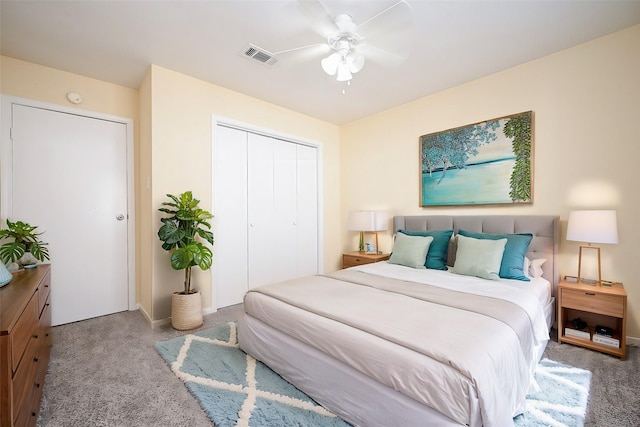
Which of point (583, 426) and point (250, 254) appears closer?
point (583, 426)

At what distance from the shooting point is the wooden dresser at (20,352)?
1040 millimetres

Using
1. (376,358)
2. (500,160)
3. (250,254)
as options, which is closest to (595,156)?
(500,160)

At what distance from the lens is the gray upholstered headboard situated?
8.45 feet

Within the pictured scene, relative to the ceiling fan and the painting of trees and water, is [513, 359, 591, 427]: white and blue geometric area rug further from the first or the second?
the ceiling fan

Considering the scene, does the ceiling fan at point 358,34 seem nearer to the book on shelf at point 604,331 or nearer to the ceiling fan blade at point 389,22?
the ceiling fan blade at point 389,22

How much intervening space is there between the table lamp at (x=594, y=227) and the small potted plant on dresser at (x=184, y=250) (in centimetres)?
327

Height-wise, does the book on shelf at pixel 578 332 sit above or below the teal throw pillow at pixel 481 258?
below

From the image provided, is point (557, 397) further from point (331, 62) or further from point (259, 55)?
point (259, 55)

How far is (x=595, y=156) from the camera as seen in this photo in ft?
8.04

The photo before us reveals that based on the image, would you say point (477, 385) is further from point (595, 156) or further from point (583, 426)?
point (595, 156)

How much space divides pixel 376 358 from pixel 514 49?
2940mm

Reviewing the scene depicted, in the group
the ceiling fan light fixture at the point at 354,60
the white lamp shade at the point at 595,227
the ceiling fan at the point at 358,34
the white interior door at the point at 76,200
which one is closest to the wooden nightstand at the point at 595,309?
the white lamp shade at the point at 595,227

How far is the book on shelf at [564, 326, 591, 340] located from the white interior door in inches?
176

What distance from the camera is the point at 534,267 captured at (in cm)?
259
